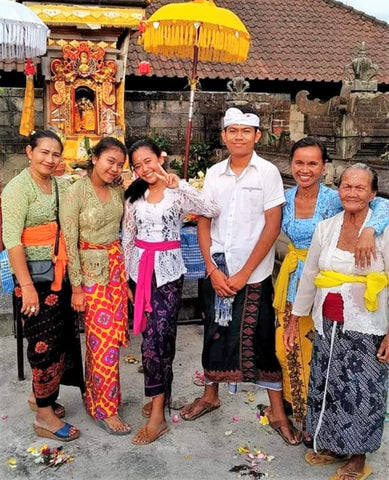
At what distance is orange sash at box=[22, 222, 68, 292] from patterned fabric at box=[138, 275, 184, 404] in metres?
0.51

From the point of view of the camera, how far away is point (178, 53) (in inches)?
213

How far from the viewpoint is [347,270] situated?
96.9 inches

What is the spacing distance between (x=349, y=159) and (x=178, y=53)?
2.79 metres

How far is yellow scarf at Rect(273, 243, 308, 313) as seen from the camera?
9.43ft

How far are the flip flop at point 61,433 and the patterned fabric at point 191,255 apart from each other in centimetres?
158

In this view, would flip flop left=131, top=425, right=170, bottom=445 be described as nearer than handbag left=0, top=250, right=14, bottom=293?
Yes

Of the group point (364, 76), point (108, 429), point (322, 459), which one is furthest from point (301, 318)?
point (364, 76)

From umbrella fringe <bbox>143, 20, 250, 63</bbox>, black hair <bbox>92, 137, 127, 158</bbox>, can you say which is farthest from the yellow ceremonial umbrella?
black hair <bbox>92, 137, 127, 158</bbox>

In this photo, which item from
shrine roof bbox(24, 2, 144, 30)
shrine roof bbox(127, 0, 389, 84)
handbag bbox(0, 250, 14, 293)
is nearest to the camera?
handbag bbox(0, 250, 14, 293)

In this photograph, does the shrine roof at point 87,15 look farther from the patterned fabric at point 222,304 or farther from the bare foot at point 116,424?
the bare foot at point 116,424

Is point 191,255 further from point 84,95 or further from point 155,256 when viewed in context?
point 84,95

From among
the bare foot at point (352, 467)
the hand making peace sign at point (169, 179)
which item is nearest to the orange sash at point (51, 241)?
the hand making peace sign at point (169, 179)

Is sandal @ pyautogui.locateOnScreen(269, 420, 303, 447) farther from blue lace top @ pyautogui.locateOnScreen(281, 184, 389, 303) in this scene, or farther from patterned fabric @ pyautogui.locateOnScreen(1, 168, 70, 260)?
patterned fabric @ pyautogui.locateOnScreen(1, 168, 70, 260)

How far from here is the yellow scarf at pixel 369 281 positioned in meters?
2.38
